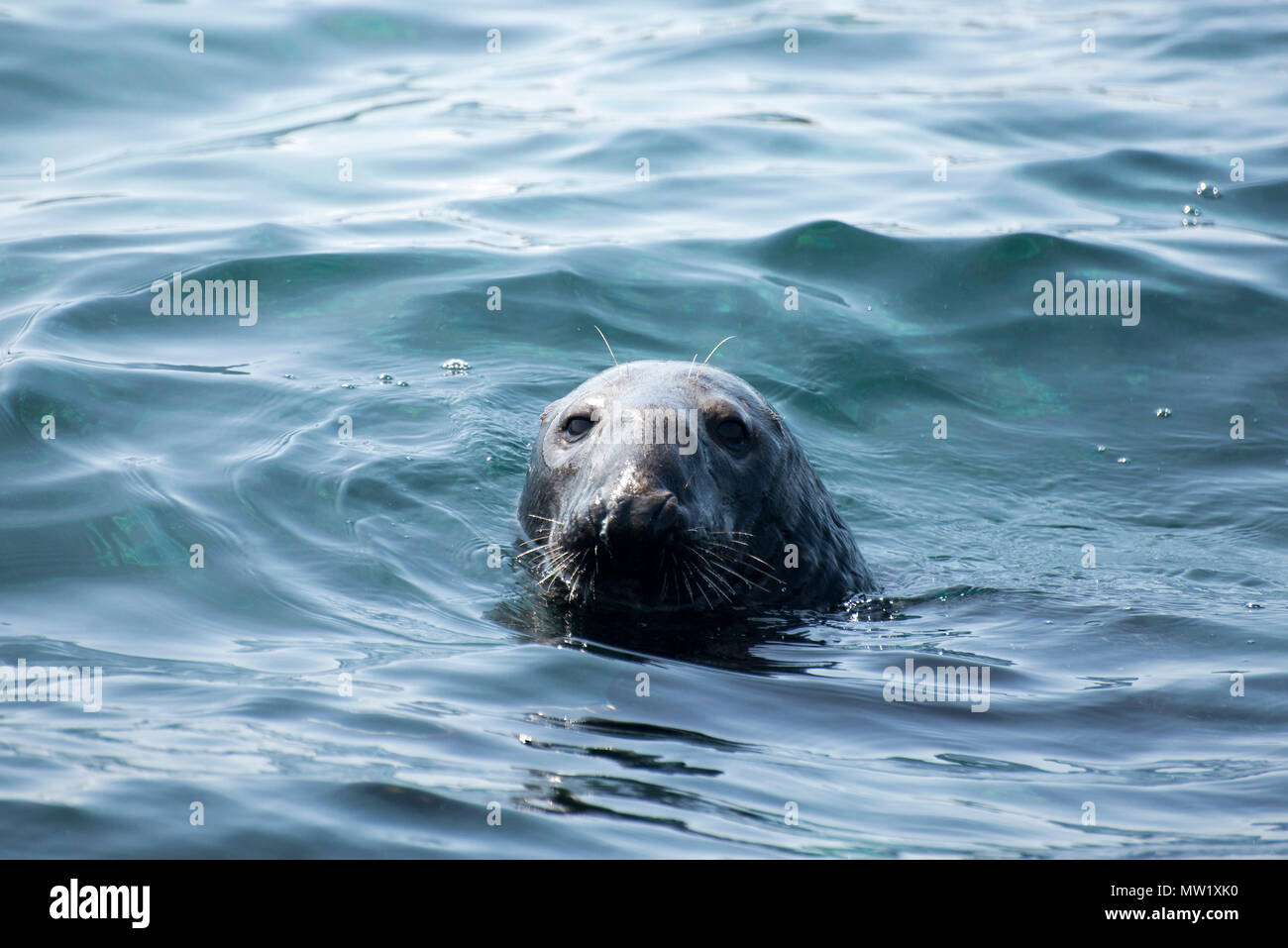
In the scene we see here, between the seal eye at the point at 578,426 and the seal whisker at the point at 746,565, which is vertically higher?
the seal eye at the point at 578,426

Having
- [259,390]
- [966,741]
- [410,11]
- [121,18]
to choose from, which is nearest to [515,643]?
[966,741]

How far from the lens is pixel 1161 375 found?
33.0 ft

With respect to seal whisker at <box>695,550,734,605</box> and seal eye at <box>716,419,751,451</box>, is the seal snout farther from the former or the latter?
seal eye at <box>716,419,751,451</box>

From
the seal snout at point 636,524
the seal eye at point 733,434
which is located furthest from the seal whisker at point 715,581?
the seal eye at point 733,434

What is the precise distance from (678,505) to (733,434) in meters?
0.81

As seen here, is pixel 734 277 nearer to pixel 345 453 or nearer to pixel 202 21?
pixel 345 453

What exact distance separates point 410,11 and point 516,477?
36.7ft

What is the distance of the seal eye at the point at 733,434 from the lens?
20.6 ft

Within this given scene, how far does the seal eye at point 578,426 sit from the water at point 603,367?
0.71 m

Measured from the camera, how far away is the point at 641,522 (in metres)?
5.45

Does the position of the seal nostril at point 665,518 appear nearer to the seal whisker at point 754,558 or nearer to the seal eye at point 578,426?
the seal whisker at point 754,558

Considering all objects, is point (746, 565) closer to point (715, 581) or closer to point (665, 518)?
point (715, 581)

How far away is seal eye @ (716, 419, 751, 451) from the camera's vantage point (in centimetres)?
627

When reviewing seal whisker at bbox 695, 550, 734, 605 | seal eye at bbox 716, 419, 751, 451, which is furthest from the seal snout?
seal eye at bbox 716, 419, 751, 451
